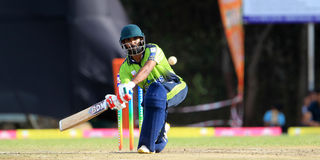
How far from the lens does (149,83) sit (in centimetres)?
609

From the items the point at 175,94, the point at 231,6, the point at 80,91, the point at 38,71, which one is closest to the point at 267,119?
the point at 231,6

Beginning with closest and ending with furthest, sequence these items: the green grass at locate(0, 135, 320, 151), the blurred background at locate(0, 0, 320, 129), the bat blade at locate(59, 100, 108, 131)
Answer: the bat blade at locate(59, 100, 108, 131) → the green grass at locate(0, 135, 320, 151) → the blurred background at locate(0, 0, 320, 129)

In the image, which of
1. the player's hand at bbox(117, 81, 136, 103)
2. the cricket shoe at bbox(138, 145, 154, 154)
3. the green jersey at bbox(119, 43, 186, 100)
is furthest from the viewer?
the green jersey at bbox(119, 43, 186, 100)

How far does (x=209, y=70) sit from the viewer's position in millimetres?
17797

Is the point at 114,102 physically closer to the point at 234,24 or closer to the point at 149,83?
the point at 149,83

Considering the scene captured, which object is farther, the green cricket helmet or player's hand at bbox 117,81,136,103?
the green cricket helmet

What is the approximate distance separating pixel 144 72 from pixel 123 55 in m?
6.35

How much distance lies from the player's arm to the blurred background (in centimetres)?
624

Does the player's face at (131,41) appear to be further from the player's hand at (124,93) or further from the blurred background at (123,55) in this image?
the blurred background at (123,55)

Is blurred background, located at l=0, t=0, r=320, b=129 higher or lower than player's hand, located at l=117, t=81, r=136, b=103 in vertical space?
higher

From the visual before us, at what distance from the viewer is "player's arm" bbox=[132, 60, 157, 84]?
18.9 feet

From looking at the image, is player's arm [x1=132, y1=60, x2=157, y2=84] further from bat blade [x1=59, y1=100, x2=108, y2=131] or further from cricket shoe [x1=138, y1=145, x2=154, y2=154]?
cricket shoe [x1=138, y1=145, x2=154, y2=154]

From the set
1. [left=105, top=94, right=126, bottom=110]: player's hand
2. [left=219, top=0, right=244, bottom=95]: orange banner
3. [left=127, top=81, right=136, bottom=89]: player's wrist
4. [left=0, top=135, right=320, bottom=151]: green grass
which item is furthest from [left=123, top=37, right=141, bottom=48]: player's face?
[left=219, top=0, right=244, bottom=95]: orange banner

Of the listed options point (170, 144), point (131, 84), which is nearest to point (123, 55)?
point (170, 144)
